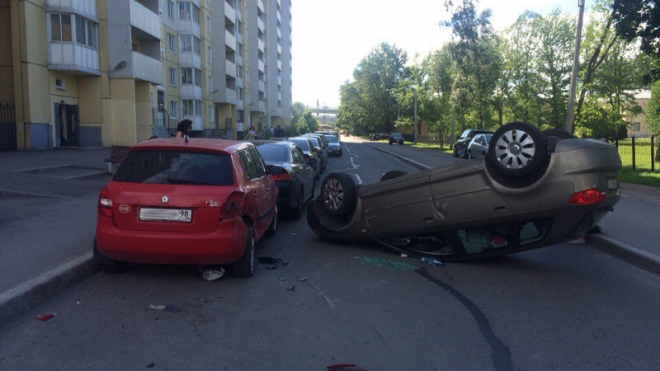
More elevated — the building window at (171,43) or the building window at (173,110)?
the building window at (171,43)

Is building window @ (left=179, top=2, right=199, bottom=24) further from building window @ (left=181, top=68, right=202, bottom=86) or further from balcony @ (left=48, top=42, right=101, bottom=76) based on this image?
balcony @ (left=48, top=42, right=101, bottom=76)

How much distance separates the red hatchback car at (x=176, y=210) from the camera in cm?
569

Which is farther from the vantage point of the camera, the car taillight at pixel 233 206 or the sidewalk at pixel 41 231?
the car taillight at pixel 233 206

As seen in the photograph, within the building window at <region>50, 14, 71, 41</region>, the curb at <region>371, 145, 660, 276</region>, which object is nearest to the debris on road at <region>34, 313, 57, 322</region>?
the curb at <region>371, 145, 660, 276</region>

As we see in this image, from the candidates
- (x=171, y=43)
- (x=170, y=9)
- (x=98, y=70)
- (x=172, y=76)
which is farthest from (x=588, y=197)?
(x=170, y=9)

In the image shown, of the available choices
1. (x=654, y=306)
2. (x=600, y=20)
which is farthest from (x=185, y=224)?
(x=600, y=20)

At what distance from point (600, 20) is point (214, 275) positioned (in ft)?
125

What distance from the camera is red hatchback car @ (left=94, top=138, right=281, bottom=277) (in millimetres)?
5688

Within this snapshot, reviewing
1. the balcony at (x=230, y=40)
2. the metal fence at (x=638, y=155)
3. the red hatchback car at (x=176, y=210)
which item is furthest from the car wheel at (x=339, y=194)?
the balcony at (x=230, y=40)

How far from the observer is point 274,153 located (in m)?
11.5

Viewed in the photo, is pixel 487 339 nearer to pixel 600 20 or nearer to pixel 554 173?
pixel 554 173

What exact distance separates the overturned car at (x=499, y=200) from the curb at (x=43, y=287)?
139 inches

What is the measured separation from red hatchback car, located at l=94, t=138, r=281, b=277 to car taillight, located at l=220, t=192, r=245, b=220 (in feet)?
0.03

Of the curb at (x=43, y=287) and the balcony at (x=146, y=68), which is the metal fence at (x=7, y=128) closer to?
the balcony at (x=146, y=68)
